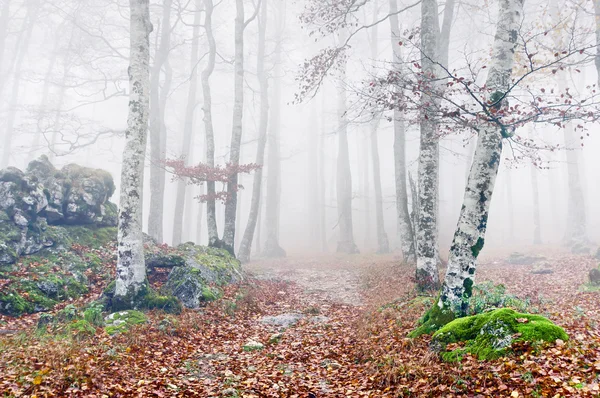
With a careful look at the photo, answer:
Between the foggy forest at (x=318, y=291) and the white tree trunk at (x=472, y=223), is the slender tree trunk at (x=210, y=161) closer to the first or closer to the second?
the foggy forest at (x=318, y=291)

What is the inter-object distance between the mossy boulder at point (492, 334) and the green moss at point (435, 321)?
440mm

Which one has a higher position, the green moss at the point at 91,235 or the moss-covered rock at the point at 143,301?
the green moss at the point at 91,235

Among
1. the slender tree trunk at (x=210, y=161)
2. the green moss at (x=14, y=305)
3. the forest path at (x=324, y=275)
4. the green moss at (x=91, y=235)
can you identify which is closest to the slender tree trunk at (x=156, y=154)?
the slender tree trunk at (x=210, y=161)

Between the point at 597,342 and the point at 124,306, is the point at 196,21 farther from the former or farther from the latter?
the point at 597,342

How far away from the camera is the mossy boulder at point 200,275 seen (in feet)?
32.0

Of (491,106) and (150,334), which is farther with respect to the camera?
(150,334)

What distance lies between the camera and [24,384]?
479 centimetres

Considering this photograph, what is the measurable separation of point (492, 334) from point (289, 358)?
11.0ft

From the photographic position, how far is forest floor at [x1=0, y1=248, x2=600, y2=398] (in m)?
4.64

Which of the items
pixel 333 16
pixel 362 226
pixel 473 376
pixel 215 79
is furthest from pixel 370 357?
pixel 215 79

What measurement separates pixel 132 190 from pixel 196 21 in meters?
18.8

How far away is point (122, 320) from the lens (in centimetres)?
777

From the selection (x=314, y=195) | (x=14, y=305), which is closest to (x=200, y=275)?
(x=14, y=305)

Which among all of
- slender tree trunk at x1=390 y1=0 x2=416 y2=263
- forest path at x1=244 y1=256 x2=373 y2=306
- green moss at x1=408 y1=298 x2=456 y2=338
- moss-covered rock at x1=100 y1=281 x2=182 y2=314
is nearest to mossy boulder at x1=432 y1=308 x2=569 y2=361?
green moss at x1=408 y1=298 x2=456 y2=338
